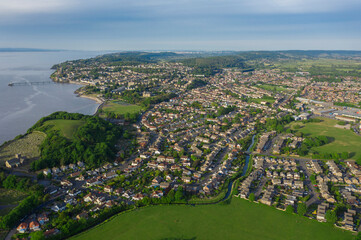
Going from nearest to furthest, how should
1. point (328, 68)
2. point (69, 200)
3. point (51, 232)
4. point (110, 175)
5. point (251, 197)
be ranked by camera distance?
point (51, 232)
point (69, 200)
point (251, 197)
point (110, 175)
point (328, 68)

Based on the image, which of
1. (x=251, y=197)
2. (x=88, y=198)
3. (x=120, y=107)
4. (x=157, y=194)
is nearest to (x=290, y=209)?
(x=251, y=197)

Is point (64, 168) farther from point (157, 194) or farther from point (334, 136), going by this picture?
point (334, 136)

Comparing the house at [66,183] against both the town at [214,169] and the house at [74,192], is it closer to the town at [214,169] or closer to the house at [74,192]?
the town at [214,169]

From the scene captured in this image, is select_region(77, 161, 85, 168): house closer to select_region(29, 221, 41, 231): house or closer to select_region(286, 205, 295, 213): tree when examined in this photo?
select_region(29, 221, 41, 231): house

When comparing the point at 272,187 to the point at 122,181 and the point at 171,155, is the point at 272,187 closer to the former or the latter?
the point at 171,155

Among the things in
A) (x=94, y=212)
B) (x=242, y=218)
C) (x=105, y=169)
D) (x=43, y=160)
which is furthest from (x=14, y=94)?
(x=242, y=218)
